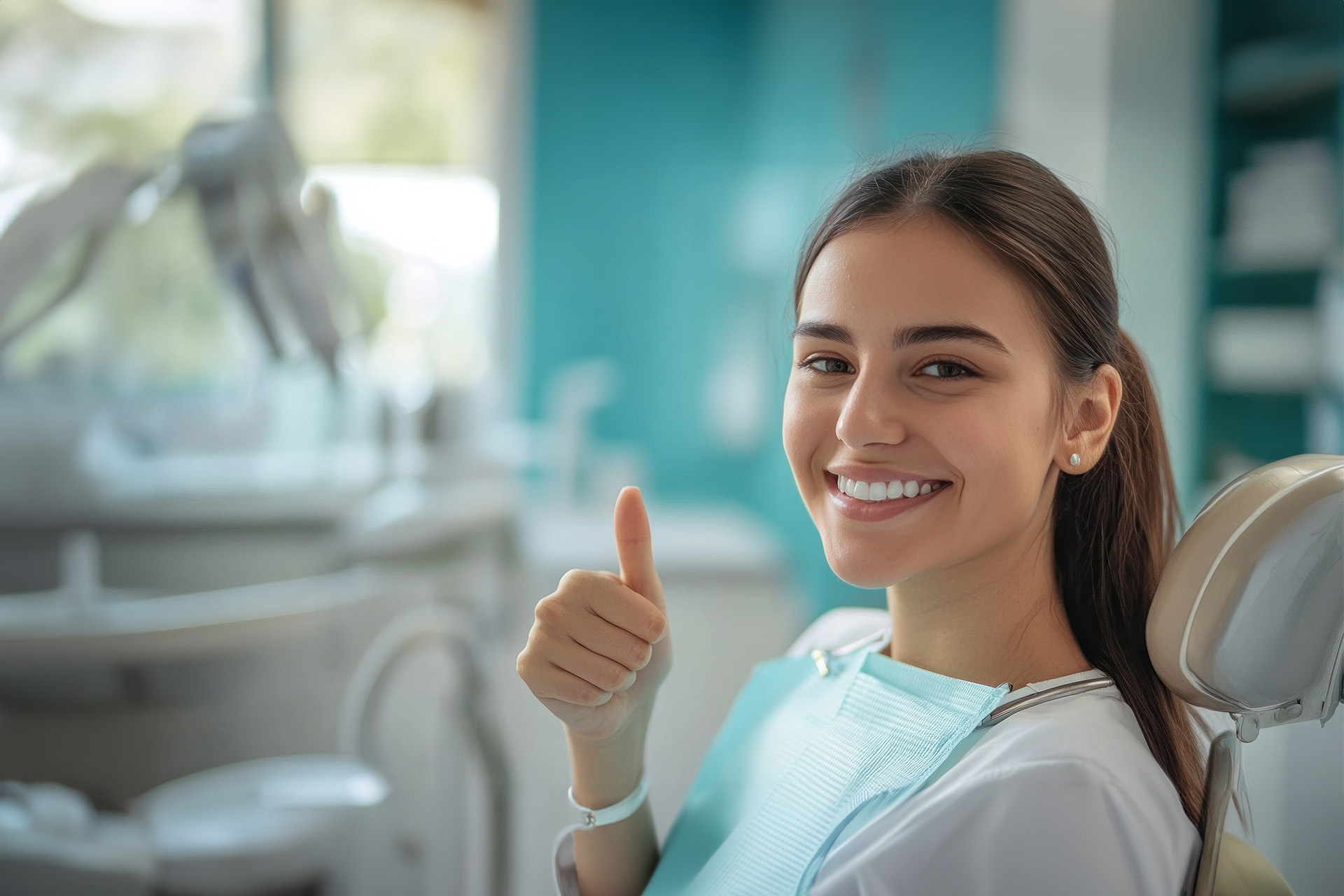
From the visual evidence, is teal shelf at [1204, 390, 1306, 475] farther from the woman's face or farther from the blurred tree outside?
the blurred tree outside

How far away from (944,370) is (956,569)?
14cm

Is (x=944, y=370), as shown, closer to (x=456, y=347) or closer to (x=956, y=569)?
(x=956, y=569)

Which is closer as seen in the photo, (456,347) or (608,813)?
(608,813)

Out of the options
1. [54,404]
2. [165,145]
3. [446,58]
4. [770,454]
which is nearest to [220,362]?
[165,145]

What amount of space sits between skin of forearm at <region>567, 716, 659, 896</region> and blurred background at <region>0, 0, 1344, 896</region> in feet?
0.88

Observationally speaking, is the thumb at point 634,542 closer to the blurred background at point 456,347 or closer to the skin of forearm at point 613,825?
the skin of forearm at point 613,825

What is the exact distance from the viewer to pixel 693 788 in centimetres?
89

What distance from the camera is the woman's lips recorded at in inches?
26.0

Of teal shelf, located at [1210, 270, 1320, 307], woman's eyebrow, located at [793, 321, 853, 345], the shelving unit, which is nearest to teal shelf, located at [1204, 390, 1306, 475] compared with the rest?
the shelving unit

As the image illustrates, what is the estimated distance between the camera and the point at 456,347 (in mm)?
2793

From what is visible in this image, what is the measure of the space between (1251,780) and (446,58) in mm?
2521

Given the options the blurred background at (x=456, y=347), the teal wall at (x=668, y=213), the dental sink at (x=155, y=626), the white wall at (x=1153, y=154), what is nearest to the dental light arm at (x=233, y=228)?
the blurred background at (x=456, y=347)

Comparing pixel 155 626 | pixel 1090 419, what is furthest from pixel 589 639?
pixel 155 626

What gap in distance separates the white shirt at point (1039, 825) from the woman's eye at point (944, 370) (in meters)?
0.22
